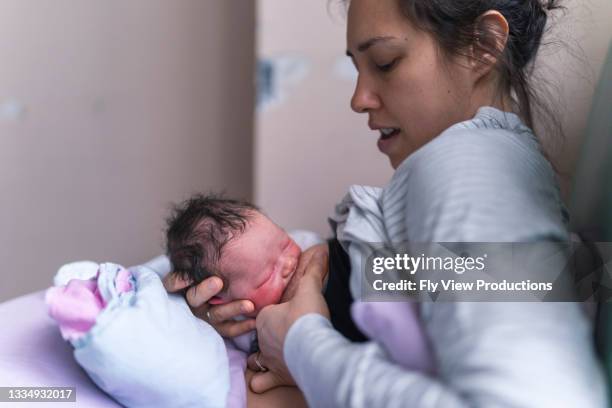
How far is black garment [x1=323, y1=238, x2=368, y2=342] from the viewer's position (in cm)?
74

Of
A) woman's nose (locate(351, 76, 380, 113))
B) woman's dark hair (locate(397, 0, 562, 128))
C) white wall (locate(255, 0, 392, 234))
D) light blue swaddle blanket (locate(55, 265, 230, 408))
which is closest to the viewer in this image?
light blue swaddle blanket (locate(55, 265, 230, 408))

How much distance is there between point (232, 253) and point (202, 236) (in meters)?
0.05

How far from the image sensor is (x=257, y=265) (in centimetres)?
84

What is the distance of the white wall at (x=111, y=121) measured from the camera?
1438 mm

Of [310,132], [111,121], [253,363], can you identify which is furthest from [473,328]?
[111,121]

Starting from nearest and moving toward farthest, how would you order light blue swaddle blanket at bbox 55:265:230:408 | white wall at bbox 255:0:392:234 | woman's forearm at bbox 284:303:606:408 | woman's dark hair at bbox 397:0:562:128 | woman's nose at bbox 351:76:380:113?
woman's forearm at bbox 284:303:606:408 < light blue swaddle blanket at bbox 55:265:230:408 < woman's dark hair at bbox 397:0:562:128 < woman's nose at bbox 351:76:380:113 < white wall at bbox 255:0:392:234

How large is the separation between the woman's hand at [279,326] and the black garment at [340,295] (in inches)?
0.7

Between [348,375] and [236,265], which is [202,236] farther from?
[348,375]

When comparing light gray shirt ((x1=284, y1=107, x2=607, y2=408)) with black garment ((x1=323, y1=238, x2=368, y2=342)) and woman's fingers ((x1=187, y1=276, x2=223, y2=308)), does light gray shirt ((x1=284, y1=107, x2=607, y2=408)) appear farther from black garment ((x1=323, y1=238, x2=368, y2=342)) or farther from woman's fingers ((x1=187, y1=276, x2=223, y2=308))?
woman's fingers ((x1=187, y1=276, x2=223, y2=308))

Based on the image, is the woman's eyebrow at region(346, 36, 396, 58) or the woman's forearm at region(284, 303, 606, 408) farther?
the woman's eyebrow at region(346, 36, 396, 58)

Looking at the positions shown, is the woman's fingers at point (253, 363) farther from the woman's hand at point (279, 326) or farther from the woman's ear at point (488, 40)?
the woman's ear at point (488, 40)

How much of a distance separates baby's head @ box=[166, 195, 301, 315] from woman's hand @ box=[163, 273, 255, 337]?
0.01 meters

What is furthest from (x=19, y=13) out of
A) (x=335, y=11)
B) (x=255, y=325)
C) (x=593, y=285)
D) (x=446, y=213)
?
(x=593, y=285)

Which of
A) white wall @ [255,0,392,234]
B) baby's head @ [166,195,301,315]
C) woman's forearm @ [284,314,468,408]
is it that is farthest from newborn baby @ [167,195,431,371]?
white wall @ [255,0,392,234]
